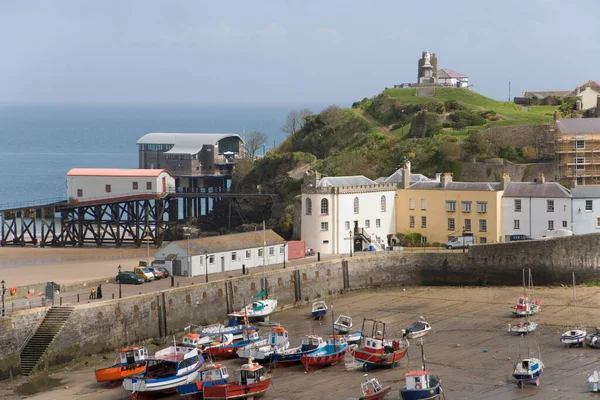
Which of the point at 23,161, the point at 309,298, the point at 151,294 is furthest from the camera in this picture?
the point at 23,161

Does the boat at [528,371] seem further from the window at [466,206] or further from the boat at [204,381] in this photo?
the window at [466,206]

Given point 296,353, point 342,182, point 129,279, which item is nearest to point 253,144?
point 342,182

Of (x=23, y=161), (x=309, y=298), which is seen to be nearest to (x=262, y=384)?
(x=309, y=298)

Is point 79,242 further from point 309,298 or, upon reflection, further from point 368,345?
point 368,345

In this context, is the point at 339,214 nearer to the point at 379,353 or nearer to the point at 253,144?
the point at 379,353

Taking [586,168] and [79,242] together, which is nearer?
[586,168]

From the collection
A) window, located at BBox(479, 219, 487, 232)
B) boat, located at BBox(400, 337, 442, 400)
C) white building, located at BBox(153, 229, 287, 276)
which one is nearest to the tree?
window, located at BBox(479, 219, 487, 232)

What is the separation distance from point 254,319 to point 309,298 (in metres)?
6.16

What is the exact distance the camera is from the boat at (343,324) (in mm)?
50312

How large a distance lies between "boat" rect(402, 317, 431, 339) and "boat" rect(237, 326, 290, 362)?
536 centimetres

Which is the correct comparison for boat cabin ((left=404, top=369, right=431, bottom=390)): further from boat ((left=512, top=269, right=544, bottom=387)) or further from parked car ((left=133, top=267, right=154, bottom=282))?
parked car ((left=133, top=267, right=154, bottom=282))

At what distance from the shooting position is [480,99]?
9944 centimetres

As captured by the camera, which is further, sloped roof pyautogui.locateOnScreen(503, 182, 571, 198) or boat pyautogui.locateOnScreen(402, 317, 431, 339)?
sloped roof pyautogui.locateOnScreen(503, 182, 571, 198)

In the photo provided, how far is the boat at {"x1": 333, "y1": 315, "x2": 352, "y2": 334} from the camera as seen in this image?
5031cm
